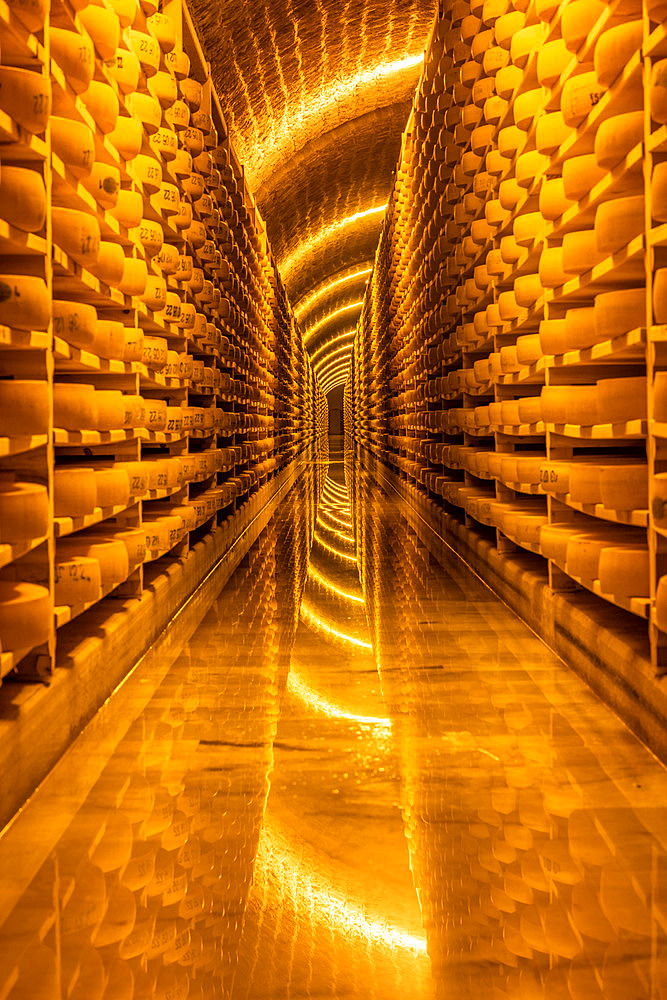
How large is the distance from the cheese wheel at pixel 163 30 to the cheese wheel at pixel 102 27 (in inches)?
57.4

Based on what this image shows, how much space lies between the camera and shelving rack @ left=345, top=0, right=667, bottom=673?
2.91 meters

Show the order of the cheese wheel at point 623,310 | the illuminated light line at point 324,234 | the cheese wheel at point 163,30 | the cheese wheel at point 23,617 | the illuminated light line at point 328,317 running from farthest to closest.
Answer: the illuminated light line at point 328,317
the illuminated light line at point 324,234
the cheese wheel at point 163,30
the cheese wheel at point 623,310
the cheese wheel at point 23,617

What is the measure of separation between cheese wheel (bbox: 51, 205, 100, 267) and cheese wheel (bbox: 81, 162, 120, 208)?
0.92 ft

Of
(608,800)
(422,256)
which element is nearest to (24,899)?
(608,800)

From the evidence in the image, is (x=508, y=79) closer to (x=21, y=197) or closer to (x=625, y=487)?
(x=625, y=487)

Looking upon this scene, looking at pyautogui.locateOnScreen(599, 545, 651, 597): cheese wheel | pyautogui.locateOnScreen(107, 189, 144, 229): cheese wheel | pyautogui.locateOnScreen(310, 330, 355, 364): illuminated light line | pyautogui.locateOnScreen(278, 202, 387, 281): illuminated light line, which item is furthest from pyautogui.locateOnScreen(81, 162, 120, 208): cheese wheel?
pyautogui.locateOnScreen(310, 330, 355, 364): illuminated light line

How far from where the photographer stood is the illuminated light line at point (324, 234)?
1895 cm

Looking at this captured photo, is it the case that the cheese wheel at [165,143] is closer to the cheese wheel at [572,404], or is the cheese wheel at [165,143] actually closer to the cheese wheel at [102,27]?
the cheese wheel at [102,27]

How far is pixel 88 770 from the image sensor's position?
108 inches

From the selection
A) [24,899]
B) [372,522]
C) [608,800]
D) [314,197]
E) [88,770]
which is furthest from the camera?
[314,197]

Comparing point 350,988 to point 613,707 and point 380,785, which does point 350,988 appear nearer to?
point 380,785

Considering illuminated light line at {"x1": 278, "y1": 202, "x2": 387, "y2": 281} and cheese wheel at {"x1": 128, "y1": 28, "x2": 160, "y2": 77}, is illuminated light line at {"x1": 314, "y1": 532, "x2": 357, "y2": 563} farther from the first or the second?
illuminated light line at {"x1": 278, "y1": 202, "x2": 387, "y2": 281}

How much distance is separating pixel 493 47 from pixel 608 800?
4.22 m

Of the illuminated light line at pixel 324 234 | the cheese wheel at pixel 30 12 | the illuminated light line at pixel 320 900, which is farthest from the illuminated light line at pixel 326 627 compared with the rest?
the illuminated light line at pixel 324 234
